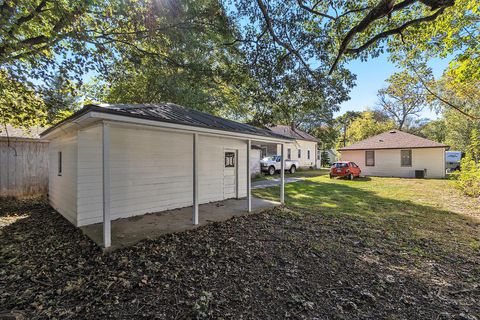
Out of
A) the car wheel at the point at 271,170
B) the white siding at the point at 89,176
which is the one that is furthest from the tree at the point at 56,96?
the car wheel at the point at 271,170

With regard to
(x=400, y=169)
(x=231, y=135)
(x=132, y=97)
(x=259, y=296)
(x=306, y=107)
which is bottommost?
(x=259, y=296)

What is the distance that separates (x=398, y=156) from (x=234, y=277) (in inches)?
773

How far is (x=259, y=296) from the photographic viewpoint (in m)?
2.93

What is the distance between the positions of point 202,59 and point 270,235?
7.47 meters

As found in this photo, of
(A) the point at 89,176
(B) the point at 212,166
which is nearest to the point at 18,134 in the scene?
(A) the point at 89,176

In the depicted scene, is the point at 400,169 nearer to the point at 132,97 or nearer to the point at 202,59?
the point at 202,59

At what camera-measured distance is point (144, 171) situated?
6.09 metres

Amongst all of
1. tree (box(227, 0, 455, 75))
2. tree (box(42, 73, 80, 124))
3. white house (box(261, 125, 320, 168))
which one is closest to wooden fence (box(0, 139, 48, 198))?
tree (box(42, 73, 80, 124))

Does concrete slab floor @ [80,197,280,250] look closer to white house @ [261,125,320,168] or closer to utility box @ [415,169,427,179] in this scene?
utility box @ [415,169,427,179]

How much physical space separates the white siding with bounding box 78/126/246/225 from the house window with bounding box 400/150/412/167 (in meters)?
17.0

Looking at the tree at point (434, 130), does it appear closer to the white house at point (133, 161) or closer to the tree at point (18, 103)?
the white house at point (133, 161)

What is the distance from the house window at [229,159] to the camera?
8.28 meters

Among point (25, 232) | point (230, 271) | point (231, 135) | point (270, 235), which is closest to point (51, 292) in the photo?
point (230, 271)

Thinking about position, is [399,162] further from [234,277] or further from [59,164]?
[59,164]
